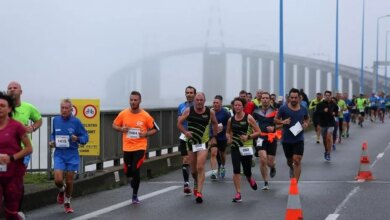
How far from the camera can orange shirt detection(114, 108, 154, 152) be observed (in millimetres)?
10766

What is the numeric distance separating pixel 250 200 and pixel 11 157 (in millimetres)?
5126

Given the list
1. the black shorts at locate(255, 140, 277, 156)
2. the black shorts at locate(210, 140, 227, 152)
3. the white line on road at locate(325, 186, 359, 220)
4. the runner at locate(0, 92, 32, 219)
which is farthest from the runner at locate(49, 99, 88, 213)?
the black shorts at locate(210, 140, 227, 152)

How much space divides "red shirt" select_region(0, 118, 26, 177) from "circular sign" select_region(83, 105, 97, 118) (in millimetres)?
5514

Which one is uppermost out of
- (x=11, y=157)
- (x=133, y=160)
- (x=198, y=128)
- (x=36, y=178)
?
(x=198, y=128)

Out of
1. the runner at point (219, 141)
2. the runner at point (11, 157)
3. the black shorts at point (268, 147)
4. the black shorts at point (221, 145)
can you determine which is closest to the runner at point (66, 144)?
the runner at point (11, 157)

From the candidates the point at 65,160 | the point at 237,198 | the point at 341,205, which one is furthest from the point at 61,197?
the point at 341,205

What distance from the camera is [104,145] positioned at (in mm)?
13562

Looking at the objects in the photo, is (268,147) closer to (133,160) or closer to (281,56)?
(133,160)

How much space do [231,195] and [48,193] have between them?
2928 millimetres

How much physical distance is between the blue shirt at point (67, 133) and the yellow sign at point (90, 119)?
239 cm

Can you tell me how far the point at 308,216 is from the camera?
30.3ft

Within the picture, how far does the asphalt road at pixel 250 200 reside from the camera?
375 inches

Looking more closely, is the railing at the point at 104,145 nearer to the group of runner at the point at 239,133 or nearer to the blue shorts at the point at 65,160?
the group of runner at the point at 239,133

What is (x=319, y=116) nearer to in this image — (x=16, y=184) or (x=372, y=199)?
(x=372, y=199)
